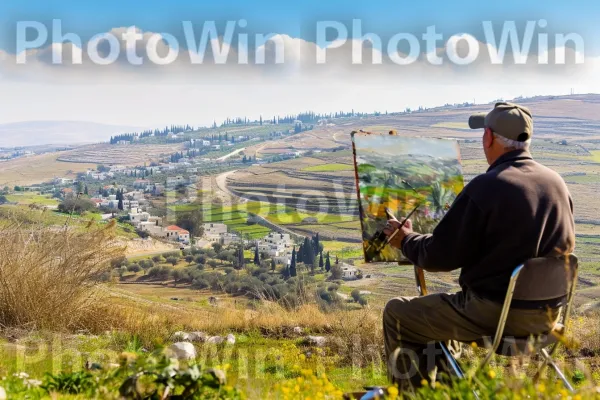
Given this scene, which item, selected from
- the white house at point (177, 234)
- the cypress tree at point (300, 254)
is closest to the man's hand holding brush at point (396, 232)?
the cypress tree at point (300, 254)

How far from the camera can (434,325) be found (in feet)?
11.4

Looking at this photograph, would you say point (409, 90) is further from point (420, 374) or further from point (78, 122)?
point (78, 122)

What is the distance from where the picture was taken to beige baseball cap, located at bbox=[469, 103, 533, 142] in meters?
3.48

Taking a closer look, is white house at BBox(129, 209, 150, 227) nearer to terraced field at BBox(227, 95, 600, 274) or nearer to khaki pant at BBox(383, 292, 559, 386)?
terraced field at BBox(227, 95, 600, 274)

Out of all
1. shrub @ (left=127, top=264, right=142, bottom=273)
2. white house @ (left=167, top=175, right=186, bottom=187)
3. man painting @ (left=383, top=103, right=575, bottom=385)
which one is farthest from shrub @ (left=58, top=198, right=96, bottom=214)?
white house @ (left=167, top=175, right=186, bottom=187)

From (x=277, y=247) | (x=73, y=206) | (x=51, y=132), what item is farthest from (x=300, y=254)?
(x=51, y=132)

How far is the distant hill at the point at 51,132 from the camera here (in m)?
153

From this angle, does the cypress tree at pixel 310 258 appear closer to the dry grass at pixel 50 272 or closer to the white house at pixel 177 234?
the white house at pixel 177 234

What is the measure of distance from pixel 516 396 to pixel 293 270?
32.0m

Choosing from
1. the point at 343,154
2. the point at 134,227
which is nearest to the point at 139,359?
the point at 134,227

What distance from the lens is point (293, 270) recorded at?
34562 mm

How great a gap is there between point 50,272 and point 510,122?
18.4 feet

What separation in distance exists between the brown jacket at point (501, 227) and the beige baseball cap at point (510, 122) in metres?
0.19

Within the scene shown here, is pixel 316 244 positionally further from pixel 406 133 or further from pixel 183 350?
pixel 183 350
